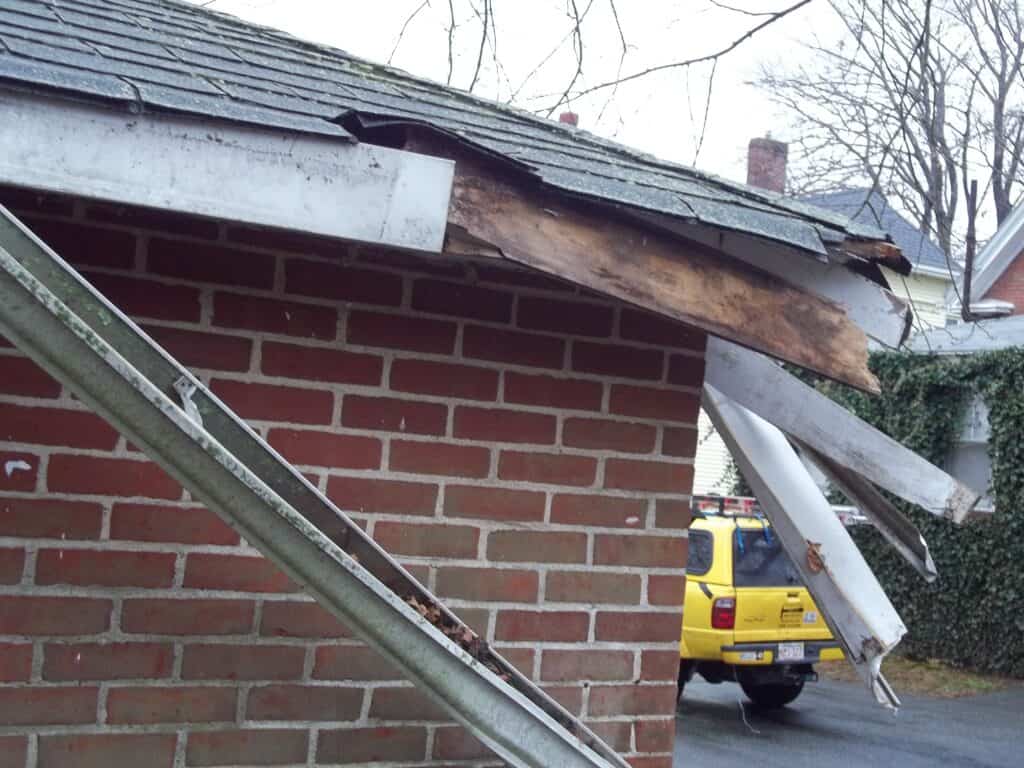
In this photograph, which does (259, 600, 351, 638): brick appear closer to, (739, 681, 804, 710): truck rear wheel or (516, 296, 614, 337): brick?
(516, 296, 614, 337): brick

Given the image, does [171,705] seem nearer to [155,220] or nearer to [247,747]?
[247,747]

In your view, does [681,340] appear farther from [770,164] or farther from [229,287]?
[770,164]

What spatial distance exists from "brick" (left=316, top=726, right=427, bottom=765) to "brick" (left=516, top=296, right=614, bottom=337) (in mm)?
1009

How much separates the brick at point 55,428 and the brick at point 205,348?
221 mm

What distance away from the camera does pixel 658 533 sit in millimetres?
3303

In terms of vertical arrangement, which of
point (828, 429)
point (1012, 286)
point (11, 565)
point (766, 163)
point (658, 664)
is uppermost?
point (766, 163)

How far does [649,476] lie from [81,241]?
1482 mm

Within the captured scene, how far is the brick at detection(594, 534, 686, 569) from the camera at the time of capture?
127 inches

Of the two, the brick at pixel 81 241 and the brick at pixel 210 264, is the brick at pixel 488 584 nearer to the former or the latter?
the brick at pixel 210 264

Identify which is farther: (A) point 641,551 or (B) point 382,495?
(A) point 641,551

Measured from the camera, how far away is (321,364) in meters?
2.96

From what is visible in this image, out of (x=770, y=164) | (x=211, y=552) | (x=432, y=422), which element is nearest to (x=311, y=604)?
(x=211, y=552)

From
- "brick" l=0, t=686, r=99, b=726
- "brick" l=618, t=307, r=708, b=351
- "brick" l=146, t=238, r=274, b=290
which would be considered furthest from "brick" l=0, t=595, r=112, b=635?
"brick" l=618, t=307, r=708, b=351

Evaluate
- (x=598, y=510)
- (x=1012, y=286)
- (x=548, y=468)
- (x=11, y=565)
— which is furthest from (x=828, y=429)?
(x=1012, y=286)
